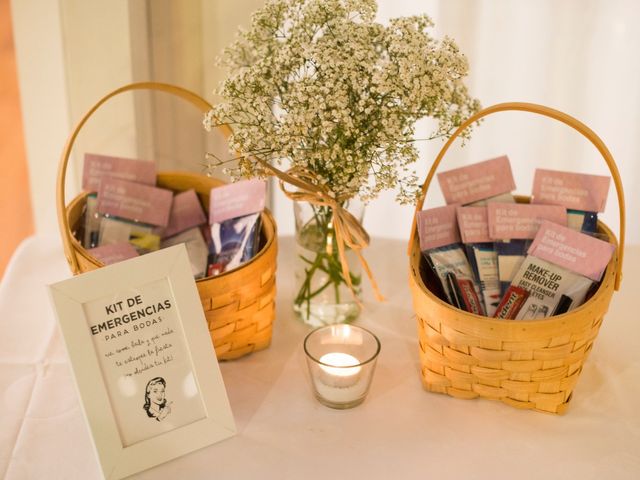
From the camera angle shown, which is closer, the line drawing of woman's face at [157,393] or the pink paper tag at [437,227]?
the line drawing of woman's face at [157,393]

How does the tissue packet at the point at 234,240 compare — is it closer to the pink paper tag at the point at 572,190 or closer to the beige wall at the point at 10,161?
the pink paper tag at the point at 572,190

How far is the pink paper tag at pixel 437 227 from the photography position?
3.34 ft

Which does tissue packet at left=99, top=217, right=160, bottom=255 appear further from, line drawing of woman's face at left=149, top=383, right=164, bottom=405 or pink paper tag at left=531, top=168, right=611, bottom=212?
pink paper tag at left=531, top=168, right=611, bottom=212

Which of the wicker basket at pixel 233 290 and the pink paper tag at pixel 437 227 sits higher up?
the pink paper tag at pixel 437 227

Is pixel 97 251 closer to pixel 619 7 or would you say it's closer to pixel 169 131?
pixel 169 131

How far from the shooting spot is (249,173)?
37.1 inches

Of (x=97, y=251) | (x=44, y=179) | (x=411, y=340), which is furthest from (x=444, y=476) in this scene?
(x=44, y=179)

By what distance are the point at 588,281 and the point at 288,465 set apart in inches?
18.7

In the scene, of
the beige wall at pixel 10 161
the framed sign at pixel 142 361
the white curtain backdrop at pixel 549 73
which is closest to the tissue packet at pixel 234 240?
the framed sign at pixel 142 361

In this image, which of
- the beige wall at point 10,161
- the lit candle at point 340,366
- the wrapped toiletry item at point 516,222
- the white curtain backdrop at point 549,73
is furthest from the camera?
the beige wall at point 10,161

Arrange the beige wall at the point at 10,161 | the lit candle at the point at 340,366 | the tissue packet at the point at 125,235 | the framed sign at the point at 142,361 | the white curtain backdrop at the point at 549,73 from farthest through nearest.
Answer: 1. the beige wall at the point at 10,161
2. the white curtain backdrop at the point at 549,73
3. the tissue packet at the point at 125,235
4. the lit candle at the point at 340,366
5. the framed sign at the point at 142,361

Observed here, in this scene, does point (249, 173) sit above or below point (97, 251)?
above

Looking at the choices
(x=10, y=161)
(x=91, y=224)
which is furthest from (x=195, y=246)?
(x=10, y=161)

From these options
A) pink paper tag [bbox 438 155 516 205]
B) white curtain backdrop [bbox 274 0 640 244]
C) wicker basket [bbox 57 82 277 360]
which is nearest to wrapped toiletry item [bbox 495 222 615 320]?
pink paper tag [bbox 438 155 516 205]
